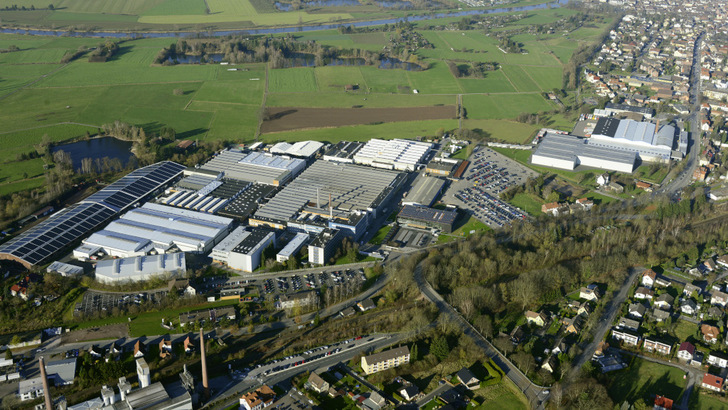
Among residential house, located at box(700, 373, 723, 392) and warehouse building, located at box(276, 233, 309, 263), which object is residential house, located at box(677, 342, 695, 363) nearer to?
residential house, located at box(700, 373, 723, 392)

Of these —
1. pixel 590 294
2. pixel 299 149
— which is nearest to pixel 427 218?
pixel 590 294

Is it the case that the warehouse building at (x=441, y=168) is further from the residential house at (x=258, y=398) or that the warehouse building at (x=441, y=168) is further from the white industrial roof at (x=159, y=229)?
the residential house at (x=258, y=398)

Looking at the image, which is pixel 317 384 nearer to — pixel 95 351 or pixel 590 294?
pixel 95 351

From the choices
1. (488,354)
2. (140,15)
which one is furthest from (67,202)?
(140,15)

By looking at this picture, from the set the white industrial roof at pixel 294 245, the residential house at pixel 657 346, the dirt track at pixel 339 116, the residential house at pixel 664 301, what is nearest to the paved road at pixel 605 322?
the residential house at pixel 664 301

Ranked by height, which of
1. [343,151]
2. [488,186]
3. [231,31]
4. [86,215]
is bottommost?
[488,186]

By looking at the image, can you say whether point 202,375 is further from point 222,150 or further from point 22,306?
→ point 222,150
